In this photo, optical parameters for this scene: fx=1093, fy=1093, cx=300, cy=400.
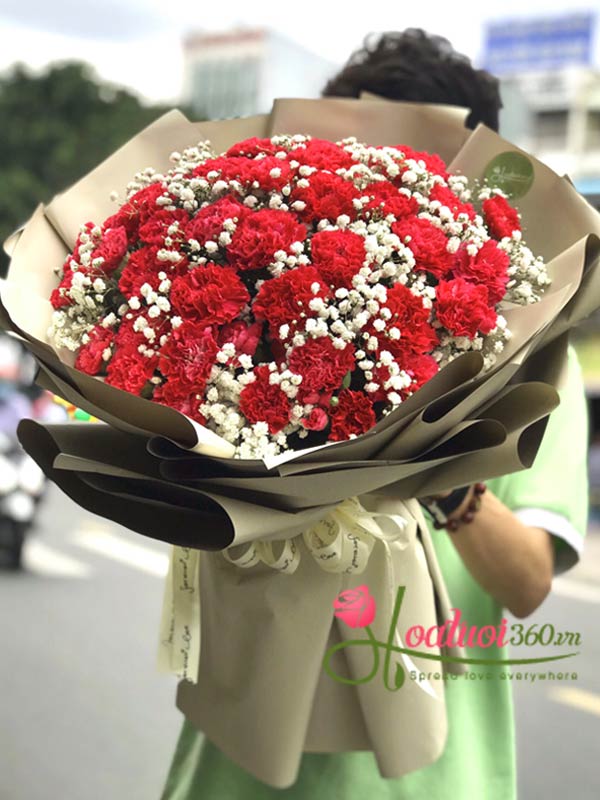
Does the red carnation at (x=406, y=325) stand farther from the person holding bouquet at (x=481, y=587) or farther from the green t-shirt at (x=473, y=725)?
the green t-shirt at (x=473, y=725)

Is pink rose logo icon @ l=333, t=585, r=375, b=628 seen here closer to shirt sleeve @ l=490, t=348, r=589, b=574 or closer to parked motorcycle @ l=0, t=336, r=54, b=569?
shirt sleeve @ l=490, t=348, r=589, b=574

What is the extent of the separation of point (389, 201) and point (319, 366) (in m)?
0.24

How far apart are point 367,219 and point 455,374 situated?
260 mm

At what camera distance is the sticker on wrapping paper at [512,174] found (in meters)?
1.44

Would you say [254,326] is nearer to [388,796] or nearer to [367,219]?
[367,219]

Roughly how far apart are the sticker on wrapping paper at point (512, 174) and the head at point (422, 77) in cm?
34

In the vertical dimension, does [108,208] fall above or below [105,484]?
above

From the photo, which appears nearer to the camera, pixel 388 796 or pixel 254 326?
pixel 254 326

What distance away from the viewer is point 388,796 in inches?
59.6

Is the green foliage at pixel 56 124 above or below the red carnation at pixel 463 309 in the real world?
below

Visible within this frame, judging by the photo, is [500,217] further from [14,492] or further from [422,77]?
[14,492]

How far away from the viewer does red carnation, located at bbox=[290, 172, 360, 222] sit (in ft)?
4.28

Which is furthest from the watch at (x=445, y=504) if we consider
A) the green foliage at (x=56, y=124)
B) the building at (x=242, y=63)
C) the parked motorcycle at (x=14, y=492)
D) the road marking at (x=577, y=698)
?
the building at (x=242, y=63)

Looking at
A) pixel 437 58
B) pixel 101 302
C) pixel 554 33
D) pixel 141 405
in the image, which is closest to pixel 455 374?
pixel 141 405
